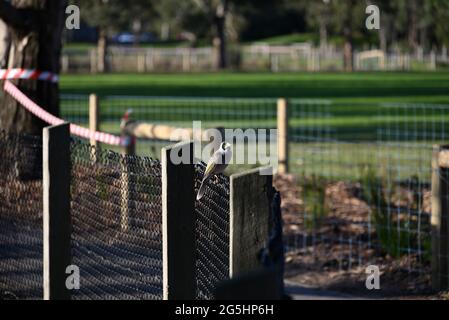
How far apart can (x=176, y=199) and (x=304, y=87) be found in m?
35.7

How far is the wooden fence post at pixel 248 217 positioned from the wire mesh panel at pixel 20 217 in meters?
2.85

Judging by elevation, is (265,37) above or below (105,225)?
above

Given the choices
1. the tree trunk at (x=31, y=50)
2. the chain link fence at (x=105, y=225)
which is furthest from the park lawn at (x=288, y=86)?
the chain link fence at (x=105, y=225)

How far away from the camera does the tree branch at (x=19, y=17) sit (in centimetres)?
1223

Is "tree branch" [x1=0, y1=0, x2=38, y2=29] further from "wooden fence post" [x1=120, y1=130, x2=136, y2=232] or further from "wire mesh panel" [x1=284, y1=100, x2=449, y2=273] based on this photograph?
"wooden fence post" [x1=120, y1=130, x2=136, y2=232]

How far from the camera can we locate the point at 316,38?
8600 centimetres

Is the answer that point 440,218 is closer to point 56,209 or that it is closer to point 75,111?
point 56,209

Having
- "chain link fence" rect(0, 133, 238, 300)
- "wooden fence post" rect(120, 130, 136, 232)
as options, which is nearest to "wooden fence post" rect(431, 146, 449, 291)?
"chain link fence" rect(0, 133, 238, 300)

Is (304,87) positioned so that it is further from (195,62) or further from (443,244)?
(443,244)

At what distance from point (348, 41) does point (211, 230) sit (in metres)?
56.6

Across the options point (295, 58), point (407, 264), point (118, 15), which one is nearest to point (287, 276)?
point (407, 264)

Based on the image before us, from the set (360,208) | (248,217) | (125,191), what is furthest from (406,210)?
(248,217)

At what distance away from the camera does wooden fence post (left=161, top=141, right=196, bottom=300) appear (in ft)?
18.3

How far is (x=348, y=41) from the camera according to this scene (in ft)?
204
